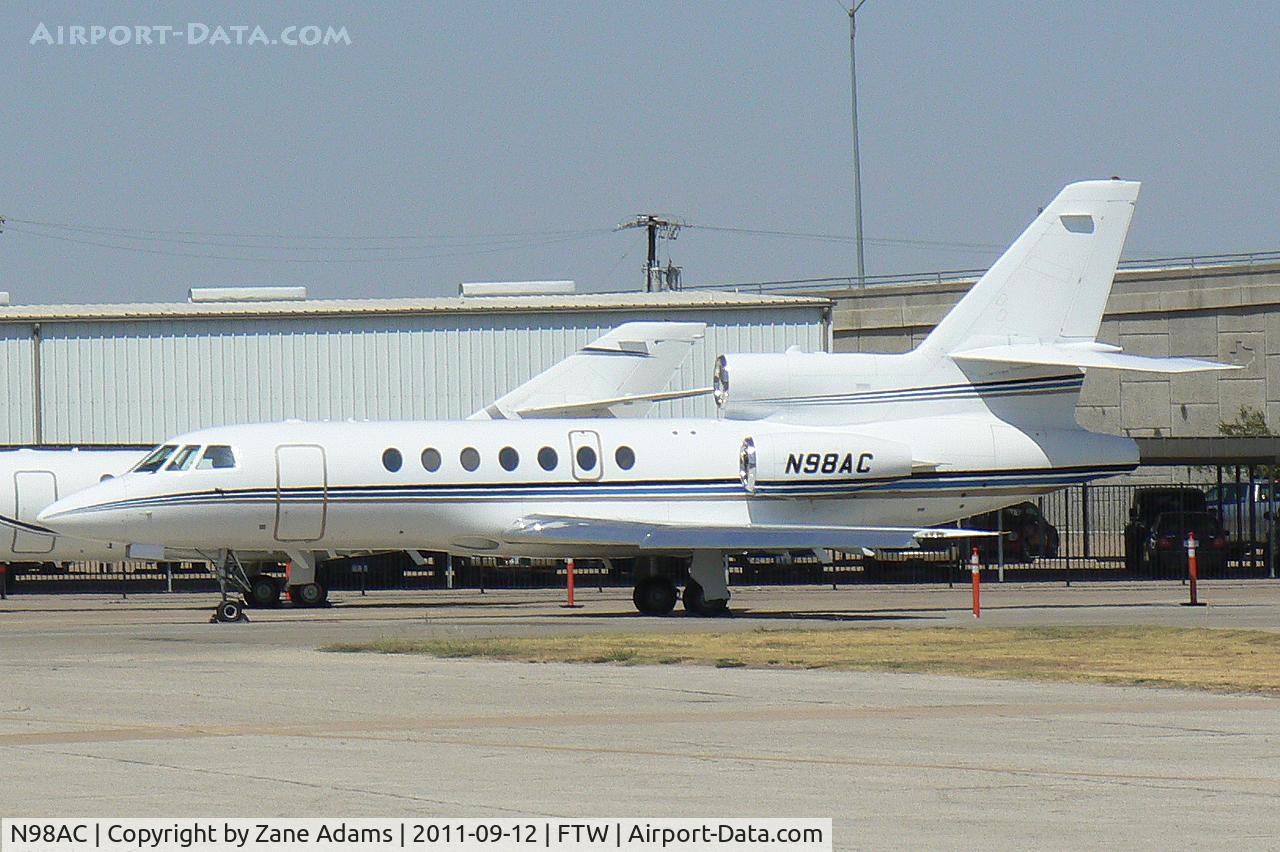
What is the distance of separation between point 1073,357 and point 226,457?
1302 cm

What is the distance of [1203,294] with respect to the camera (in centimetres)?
6097

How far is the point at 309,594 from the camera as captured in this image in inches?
1244

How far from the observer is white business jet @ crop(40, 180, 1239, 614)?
27500 mm

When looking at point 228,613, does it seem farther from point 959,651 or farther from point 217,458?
point 959,651

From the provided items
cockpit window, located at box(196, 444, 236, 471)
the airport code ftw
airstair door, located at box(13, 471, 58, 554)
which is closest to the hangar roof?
airstair door, located at box(13, 471, 58, 554)

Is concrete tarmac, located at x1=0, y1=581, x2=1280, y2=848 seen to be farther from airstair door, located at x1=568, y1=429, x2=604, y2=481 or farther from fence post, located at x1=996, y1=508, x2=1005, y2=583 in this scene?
fence post, located at x1=996, y1=508, x2=1005, y2=583

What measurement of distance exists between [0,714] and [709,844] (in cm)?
781

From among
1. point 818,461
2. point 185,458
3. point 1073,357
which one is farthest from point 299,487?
point 1073,357

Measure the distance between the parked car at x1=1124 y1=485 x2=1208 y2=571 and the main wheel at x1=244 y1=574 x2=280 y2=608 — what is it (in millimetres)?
21273

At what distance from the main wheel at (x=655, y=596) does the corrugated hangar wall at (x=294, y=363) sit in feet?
47.4

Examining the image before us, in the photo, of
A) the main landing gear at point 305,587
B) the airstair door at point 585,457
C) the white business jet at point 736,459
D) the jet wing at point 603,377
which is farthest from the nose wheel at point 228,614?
the jet wing at point 603,377

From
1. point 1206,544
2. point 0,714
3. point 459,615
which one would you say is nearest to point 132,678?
point 0,714

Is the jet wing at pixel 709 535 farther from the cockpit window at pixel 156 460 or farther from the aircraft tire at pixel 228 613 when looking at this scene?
the cockpit window at pixel 156 460

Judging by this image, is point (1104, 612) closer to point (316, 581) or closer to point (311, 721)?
point (316, 581)
